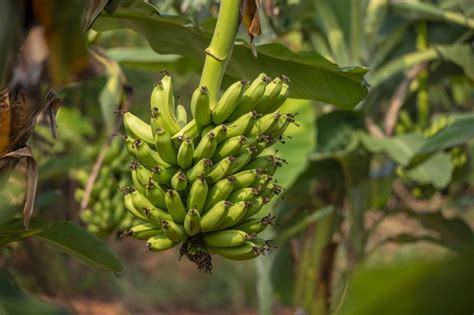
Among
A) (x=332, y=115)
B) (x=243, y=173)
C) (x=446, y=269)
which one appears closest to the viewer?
(x=446, y=269)

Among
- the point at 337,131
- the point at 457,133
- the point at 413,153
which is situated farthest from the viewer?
the point at 337,131

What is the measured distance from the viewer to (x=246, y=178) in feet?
5.49

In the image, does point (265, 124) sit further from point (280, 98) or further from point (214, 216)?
point (214, 216)

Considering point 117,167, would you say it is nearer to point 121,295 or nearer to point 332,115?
point 332,115

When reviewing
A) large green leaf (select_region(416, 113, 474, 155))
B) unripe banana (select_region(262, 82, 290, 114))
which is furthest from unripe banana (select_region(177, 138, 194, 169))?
large green leaf (select_region(416, 113, 474, 155))

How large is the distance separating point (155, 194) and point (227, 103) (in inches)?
9.0

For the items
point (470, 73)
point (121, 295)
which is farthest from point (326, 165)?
point (121, 295)

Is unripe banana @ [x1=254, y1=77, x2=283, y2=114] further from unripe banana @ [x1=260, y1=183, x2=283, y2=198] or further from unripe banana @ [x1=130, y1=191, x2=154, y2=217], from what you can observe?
unripe banana @ [x1=130, y1=191, x2=154, y2=217]

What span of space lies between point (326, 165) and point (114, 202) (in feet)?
3.30

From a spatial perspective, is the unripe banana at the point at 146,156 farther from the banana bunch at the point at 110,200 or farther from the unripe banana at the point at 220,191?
the banana bunch at the point at 110,200

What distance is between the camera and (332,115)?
3.91 meters

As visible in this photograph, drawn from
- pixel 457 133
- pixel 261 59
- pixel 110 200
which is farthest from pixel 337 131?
pixel 261 59

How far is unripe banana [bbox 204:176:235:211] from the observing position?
167cm

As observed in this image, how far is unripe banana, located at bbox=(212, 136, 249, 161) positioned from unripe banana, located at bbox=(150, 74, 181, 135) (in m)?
0.11
